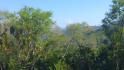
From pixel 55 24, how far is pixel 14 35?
5555 mm

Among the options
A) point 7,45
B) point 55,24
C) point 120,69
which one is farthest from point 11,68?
point 120,69

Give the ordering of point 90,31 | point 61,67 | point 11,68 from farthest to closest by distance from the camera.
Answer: point 90,31 → point 11,68 → point 61,67

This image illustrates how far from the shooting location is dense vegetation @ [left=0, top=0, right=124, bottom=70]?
5097cm

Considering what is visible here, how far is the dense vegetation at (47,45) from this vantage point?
167 feet

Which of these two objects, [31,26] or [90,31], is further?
[90,31]

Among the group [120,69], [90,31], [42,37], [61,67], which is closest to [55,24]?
[42,37]

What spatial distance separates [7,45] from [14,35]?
1.54m

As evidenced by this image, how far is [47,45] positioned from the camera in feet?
176

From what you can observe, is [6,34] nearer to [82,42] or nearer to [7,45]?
[7,45]

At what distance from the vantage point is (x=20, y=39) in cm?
5216

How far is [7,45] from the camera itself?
52.2 meters

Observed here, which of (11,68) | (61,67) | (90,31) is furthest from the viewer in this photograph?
(90,31)

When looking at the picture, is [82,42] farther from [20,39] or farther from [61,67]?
[61,67]

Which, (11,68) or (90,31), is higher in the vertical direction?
(90,31)
